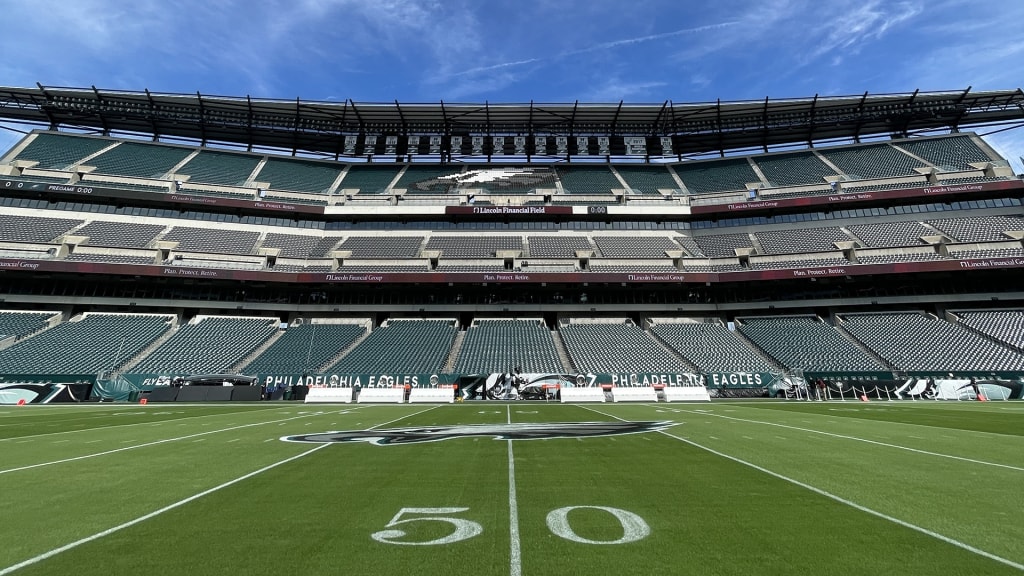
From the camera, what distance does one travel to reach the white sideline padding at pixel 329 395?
88.1 ft

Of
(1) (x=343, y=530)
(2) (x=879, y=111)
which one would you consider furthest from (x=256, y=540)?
(2) (x=879, y=111)

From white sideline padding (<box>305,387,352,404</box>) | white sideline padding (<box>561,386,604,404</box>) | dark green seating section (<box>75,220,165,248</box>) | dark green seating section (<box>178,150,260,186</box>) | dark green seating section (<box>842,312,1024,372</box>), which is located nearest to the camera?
white sideline padding (<box>561,386,604,404</box>)

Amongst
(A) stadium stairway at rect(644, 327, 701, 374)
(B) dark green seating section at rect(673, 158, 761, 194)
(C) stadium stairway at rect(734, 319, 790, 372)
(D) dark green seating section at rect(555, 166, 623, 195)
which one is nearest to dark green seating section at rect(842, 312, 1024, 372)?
(C) stadium stairway at rect(734, 319, 790, 372)

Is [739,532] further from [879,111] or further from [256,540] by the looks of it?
[879,111]

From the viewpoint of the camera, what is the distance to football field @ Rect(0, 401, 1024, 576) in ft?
11.9

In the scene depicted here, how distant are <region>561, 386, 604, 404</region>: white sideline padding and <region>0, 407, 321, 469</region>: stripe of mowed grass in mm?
15640

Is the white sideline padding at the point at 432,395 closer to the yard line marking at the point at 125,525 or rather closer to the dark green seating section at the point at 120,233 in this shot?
the yard line marking at the point at 125,525

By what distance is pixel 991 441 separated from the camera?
10.0 meters

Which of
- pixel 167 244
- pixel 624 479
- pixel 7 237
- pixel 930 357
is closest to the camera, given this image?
pixel 624 479

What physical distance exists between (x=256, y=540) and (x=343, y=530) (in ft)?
2.58

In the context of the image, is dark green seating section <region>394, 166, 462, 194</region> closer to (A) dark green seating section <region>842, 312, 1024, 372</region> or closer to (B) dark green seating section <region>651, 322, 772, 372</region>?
(B) dark green seating section <region>651, 322, 772, 372</region>

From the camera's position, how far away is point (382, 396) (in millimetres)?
26562

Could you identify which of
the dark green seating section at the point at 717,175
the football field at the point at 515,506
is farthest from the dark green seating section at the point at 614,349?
the football field at the point at 515,506

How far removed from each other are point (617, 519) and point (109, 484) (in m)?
7.41
